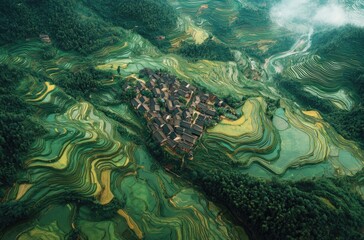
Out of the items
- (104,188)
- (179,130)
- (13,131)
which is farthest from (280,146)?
(13,131)

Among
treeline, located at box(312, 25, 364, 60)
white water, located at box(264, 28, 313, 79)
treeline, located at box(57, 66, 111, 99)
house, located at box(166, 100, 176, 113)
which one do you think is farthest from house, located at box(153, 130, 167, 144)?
treeline, located at box(312, 25, 364, 60)

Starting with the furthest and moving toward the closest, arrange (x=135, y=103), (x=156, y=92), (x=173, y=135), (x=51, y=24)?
(x=51, y=24)
(x=156, y=92)
(x=135, y=103)
(x=173, y=135)

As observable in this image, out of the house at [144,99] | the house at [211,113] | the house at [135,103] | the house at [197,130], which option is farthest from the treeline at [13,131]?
the house at [211,113]

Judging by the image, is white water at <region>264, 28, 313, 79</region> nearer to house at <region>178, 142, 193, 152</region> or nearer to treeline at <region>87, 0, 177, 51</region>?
treeline at <region>87, 0, 177, 51</region>

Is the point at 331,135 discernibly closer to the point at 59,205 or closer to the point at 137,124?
the point at 137,124

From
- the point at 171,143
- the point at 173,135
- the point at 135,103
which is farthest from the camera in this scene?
the point at 135,103

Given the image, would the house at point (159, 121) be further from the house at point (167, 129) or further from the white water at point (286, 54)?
the white water at point (286, 54)

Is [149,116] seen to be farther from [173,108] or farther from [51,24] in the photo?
[51,24]
